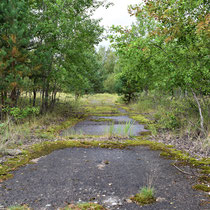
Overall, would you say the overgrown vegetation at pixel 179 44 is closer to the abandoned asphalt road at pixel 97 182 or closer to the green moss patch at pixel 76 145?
the green moss patch at pixel 76 145

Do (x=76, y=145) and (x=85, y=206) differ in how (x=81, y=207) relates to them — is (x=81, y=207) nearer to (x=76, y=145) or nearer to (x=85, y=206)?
(x=85, y=206)

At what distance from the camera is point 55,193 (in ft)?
11.5

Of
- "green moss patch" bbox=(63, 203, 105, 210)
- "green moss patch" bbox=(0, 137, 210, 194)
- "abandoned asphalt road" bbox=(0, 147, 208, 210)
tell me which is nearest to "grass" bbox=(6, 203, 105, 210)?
"green moss patch" bbox=(63, 203, 105, 210)

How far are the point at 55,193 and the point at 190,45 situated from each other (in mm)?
5724

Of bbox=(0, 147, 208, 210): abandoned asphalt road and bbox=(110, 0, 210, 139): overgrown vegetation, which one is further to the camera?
Result: bbox=(110, 0, 210, 139): overgrown vegetation

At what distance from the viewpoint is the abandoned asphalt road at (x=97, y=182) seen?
3240 millimetres

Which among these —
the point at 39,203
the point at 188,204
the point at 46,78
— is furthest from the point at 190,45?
the point at 46,78

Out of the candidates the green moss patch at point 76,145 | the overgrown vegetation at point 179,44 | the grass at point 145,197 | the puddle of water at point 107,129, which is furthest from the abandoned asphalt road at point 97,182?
the overgrown vegetation at point 179,44

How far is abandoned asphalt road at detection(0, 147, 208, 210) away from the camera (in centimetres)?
324

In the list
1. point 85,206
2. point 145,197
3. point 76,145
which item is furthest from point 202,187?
point 76,145

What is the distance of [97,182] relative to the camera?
13.1 feet

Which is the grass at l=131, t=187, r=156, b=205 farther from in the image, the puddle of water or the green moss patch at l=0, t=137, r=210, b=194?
the puddle of water

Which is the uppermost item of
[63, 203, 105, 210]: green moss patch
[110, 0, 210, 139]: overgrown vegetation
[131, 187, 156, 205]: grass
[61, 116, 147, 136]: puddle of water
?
[110, 0, 210, 139]: overgrown vegetation

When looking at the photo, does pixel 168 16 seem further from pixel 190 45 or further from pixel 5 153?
pixel 5 153
